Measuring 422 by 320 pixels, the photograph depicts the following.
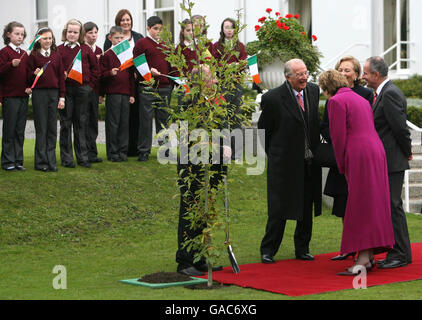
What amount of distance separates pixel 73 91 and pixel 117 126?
1.05m

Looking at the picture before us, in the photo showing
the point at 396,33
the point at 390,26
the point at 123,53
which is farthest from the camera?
the point at 390,26

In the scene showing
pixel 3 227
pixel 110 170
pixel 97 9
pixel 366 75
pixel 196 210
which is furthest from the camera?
pixel 97 9

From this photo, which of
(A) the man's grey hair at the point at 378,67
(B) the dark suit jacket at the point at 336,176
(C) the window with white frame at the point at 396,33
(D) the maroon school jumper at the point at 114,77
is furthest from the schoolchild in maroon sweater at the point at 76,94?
(C) the window with white frame at the point at 396,33

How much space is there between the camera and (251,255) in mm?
9797

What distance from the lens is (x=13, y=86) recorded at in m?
11.6

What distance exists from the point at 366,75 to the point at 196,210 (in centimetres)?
259

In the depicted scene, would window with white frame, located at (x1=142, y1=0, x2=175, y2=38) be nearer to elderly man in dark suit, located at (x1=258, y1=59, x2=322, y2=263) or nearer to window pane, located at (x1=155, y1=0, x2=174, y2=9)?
window pane, located at (x1=155, y1=0, x2=174, y2=9)

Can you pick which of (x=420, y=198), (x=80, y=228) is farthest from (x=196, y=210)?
(x=420, y=198)

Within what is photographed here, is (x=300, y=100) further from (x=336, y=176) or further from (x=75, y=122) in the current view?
(x=75, y=122)

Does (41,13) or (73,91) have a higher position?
(41,13)

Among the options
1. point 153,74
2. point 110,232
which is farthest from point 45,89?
point 110,232

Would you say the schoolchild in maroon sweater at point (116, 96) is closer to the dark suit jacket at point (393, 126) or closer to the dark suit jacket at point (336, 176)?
the dark suit jacket at point (336, 176)

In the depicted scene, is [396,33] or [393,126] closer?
[393,126]
